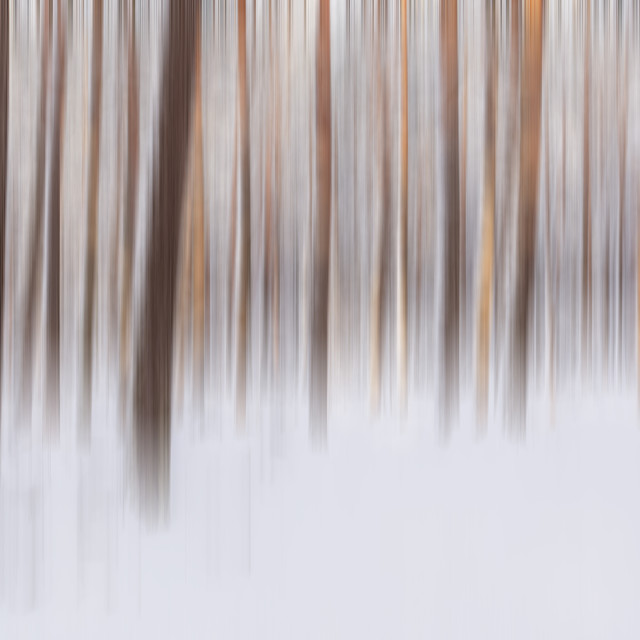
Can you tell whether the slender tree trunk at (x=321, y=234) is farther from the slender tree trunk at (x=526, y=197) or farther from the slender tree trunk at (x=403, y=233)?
the slender tree trunk at (x=526, y=197)

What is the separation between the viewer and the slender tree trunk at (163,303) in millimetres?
472

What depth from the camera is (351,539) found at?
0.47m

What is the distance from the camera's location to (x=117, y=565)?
0.47 m

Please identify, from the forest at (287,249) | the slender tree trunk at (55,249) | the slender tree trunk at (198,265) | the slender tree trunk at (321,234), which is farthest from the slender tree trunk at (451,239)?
the slender tree trunk at (55,249)

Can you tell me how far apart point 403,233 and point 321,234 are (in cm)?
8

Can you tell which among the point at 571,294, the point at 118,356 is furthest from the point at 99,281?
the point at 571,294

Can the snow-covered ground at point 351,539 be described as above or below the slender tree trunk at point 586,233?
below

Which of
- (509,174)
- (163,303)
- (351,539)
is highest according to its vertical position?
(509,174)

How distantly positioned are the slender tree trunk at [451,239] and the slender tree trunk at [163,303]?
23 cm

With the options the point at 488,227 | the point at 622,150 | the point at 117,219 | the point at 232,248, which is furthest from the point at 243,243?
the point at 622,150

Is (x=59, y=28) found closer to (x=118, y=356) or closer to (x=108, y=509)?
Answer: (x=118, y=356)

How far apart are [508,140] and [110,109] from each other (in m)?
0.37

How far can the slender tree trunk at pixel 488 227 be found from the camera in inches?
18.6

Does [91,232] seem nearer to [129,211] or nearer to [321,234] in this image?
[129,211]
